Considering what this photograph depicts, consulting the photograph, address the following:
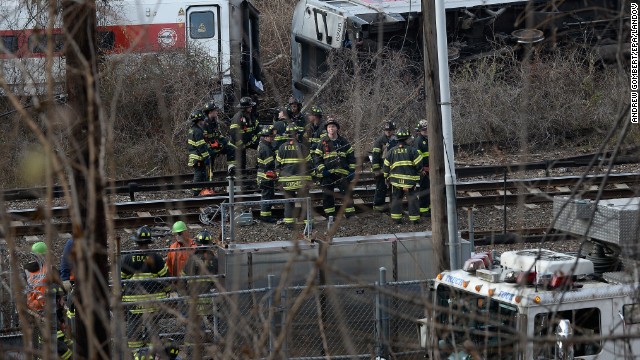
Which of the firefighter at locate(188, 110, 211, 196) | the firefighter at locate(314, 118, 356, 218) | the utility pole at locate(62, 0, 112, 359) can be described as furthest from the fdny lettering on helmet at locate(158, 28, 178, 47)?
the utility pole at locate(62, 0, 112, 359)

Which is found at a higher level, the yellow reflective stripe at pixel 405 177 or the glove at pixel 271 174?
the glove at pixel 271 174

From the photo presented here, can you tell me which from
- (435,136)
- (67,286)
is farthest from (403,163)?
(67,286)

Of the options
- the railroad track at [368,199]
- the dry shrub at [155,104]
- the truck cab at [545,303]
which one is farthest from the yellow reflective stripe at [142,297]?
the dry shrub at [155,104]

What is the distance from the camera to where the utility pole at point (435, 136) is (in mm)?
9773

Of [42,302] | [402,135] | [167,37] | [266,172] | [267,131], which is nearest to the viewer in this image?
[42,302]

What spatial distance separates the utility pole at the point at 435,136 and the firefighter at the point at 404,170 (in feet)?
13.1

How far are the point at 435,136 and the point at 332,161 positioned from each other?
15.8ft

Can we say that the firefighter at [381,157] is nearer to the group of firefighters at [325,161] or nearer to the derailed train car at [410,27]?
the group of firefighters at [325,161]

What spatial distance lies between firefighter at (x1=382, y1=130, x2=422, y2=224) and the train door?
25.0 feet

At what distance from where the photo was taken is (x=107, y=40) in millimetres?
20688

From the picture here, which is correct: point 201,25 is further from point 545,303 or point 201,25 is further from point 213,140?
point 545,303

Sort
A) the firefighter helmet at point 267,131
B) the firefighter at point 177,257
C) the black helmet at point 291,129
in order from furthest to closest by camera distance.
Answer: the firefighter helmet at point 267,131 → the black helmet at point 291,129 → the firefighter at point 177,257

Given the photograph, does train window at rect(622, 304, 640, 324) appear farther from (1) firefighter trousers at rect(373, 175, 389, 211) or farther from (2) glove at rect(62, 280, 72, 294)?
(1) firefighter trousers at rect(373, 175, 389, 211)

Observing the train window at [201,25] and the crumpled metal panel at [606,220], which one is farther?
the train window at [201,25]
